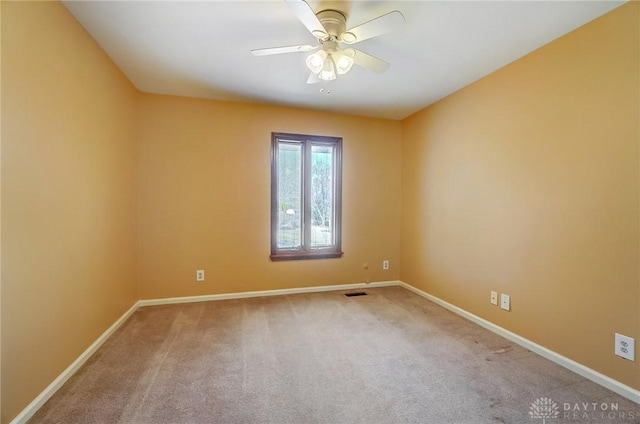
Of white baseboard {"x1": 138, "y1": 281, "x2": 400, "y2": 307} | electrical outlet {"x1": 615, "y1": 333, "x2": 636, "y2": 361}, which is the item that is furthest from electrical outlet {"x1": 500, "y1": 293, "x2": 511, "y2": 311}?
white baseboard {"x1": 138, "y1": 281, "x2": 400, "y2": 307}

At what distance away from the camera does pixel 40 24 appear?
161cm

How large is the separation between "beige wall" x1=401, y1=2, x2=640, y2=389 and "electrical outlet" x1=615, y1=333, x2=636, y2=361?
0.03m

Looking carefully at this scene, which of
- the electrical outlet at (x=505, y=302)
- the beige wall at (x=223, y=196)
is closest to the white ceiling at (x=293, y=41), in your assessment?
the beige wall at (x=223, y=196)

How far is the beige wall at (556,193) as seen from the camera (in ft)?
5.75

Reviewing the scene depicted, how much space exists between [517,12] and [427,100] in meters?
1.56

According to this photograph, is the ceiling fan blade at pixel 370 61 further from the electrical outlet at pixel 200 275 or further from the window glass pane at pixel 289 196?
the electrical outlet at pixel 200 275

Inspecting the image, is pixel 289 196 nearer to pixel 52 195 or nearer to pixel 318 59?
pixel 318 59

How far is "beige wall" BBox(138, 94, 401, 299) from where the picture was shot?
3.24 m

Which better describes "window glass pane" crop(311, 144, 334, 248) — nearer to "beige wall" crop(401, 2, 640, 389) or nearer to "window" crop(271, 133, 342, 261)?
"window" crop(271, 133, 342, 261)

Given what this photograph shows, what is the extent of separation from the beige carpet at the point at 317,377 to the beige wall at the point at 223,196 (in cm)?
70

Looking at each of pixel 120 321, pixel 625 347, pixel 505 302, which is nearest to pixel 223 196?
pixel 120 321

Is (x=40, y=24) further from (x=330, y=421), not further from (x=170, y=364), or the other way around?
(x=330, y=421)

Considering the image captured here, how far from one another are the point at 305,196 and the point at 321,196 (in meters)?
0.25

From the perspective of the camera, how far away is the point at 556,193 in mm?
2121
